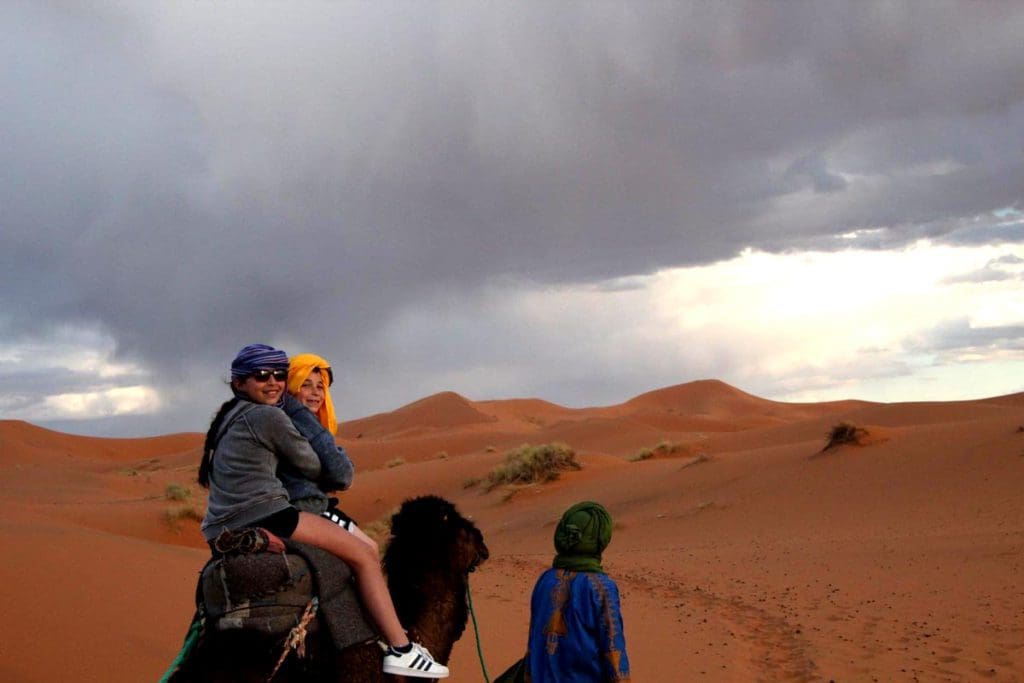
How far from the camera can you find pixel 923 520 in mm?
20234

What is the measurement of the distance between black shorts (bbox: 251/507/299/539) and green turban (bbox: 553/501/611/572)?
1.45 meters

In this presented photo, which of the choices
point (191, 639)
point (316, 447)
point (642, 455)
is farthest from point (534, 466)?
point (191, 639)

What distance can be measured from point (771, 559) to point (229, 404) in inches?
616

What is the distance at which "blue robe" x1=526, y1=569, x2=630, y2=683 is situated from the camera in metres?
4.97

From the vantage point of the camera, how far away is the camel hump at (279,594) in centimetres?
427

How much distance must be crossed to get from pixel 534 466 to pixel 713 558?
16.0 meters

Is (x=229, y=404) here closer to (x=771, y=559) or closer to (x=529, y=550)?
(x=771, y=559)

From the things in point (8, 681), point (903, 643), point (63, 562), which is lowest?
point (903, 643)

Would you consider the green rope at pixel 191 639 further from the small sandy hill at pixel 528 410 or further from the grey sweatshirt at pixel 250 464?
the small sandy hill at pixel 528 410

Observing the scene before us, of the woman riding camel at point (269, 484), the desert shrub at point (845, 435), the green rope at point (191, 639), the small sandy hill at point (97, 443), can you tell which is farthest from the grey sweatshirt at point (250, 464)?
the small sandy hill at point (97, 443)

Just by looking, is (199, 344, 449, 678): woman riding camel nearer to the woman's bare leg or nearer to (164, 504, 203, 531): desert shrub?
the woman's bare leg

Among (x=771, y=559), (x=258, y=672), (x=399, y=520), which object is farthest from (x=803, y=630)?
(x=258, y=672)

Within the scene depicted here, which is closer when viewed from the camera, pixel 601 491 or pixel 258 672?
pixel 258 672

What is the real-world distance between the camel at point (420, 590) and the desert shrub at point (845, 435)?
24683 millimetres
